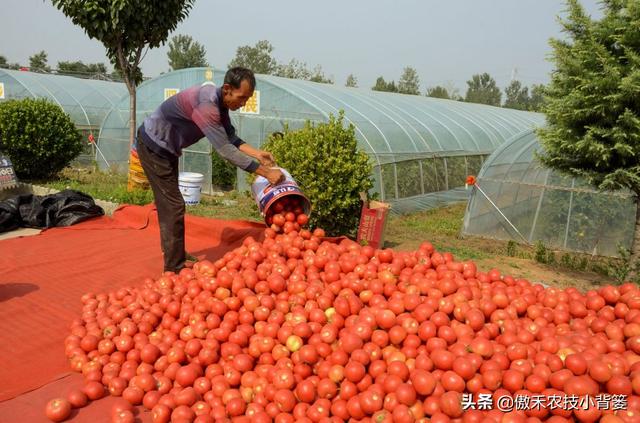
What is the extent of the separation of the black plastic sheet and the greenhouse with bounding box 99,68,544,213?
214 inches

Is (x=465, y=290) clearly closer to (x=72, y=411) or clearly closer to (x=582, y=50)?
(x=72, y=411)

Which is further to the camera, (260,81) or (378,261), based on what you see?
(260,81)

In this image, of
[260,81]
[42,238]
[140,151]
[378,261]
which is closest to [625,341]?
[378,261]

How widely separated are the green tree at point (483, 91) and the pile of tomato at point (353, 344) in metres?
82.9

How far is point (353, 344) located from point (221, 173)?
12199 mm

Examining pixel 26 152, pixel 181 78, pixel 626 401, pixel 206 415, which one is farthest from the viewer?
pixel 181 78

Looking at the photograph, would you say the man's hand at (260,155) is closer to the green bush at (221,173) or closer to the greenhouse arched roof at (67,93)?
the green bush at (221,173)

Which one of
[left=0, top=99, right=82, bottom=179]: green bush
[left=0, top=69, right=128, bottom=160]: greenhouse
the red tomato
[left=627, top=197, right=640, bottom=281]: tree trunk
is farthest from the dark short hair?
[left=0, top=69, right=128, bottom=160]: greenhouse

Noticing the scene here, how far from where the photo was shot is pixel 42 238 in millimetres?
6996

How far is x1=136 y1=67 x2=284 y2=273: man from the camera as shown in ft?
15.0

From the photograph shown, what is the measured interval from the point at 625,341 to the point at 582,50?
4531 millimetres

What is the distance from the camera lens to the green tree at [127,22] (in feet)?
33.3

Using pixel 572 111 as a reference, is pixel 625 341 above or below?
below

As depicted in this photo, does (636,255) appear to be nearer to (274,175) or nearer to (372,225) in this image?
(372,225)
